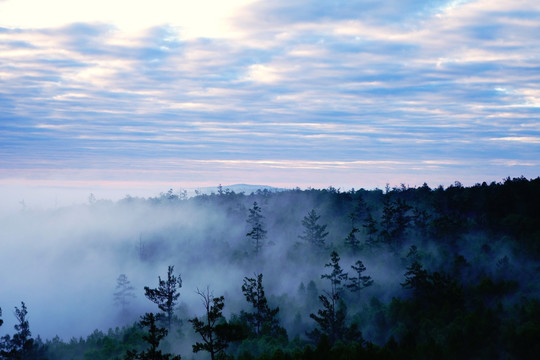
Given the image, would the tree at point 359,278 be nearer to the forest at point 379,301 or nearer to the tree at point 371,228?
the forest at point 379,301

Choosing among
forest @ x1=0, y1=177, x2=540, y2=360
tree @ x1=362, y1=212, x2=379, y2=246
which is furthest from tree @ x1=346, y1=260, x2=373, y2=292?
tree @ x1=362, y1=212, x2=379, y2=246

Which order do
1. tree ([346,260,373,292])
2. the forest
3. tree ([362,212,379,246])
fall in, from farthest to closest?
tree ([362,212,379,246]) < tree ([346,260,373,292]) < the forest

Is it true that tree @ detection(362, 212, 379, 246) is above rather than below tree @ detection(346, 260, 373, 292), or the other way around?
above

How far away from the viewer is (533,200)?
10912 cm

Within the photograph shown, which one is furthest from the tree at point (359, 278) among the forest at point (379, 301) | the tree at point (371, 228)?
the tree at point (371, 228)

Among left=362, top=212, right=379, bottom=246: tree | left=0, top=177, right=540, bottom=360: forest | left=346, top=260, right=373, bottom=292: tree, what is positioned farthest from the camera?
left=362, top=212, right=379, bottom=246: tree

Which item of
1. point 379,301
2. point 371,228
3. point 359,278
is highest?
point 371,228

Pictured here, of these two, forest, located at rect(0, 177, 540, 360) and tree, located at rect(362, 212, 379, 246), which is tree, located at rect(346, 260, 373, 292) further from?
tree, located at rect(362, 212, 379, 246)

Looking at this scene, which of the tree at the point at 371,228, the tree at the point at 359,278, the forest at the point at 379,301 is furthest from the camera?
the tree at the point at 371,228

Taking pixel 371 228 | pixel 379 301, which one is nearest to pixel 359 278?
pixel 379 301

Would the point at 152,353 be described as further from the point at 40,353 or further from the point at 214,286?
the point at 214,286

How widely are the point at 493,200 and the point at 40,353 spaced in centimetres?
9063

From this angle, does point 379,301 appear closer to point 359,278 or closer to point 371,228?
point 359,278

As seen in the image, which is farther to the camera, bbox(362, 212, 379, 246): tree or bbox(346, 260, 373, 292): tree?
bbox(362, 212, 379, 246): tree
